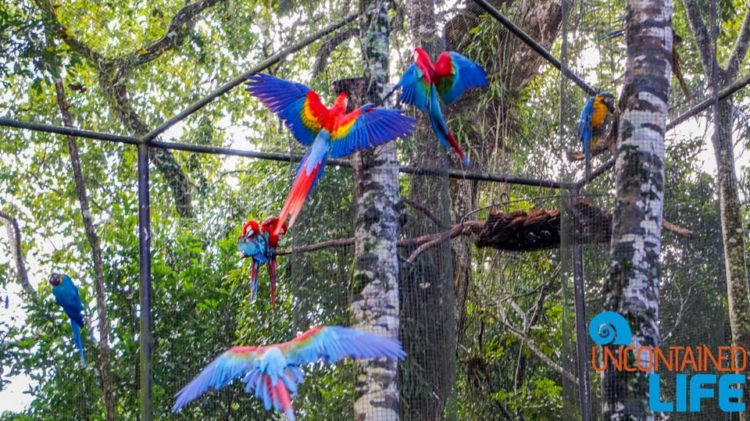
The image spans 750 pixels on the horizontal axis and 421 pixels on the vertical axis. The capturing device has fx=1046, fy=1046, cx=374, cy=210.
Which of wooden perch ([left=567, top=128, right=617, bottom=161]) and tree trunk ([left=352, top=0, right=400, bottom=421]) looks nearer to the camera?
tree trunk ([left=352, top=0, right=400, bottom=421])

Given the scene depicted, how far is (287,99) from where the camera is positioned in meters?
4.13

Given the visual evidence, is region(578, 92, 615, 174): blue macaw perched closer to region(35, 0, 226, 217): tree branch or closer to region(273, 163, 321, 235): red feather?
region(273, 163, 321, 235): red feather

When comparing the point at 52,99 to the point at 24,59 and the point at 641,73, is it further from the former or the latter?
the point at 641,73

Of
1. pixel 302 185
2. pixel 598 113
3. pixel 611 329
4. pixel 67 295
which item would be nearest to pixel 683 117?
pixel 598 113

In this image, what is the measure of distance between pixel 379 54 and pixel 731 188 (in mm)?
1725

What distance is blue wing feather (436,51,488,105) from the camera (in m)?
4.30

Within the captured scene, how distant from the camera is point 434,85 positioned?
13.9 ft

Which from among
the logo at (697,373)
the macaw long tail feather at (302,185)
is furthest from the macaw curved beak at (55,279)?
the logo at (697,373)

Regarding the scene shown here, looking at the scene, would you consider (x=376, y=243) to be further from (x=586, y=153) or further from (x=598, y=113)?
(x=598, y=113)

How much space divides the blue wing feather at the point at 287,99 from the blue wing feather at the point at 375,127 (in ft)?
1.20

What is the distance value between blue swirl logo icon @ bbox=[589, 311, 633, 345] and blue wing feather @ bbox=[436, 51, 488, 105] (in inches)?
46.4

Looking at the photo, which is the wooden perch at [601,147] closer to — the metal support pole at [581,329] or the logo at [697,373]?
the metal support pole at [581,329]

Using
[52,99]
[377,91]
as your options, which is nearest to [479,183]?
[377,91]

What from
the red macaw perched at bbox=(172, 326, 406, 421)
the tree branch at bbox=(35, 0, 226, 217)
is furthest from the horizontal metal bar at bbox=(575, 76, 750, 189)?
the tree branch at bbox=(35, 0, 226, 217)
